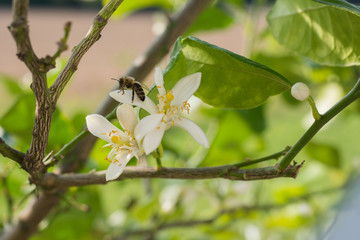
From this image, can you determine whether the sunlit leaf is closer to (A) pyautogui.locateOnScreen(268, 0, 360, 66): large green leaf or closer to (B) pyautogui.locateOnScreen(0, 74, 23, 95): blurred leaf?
(A) pyautogui.locateOnScreen(268, 0, 360, 66): large green leaf

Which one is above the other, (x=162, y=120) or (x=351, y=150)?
(x=351, y=150)

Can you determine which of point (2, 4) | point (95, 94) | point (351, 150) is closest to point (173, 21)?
point (351, 150)

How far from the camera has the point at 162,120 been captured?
8.2 inches

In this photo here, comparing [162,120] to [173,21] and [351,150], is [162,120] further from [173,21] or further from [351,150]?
[351,150]

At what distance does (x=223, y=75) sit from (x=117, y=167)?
0.07 m

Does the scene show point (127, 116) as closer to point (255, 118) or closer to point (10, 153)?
point (10, 153)

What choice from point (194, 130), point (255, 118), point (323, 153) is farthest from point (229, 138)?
point (194, 130)

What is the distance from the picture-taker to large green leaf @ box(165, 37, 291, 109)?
0.21 metres

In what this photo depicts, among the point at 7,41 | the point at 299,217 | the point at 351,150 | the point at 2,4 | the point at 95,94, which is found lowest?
the point at 299,217

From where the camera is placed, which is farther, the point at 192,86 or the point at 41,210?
the point at 41,210

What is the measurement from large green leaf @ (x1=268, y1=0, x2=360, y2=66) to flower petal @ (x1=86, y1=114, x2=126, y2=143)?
0.40 feet

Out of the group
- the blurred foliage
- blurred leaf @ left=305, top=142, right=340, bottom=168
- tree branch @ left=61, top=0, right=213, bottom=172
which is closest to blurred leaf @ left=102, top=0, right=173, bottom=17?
the blurred foliage

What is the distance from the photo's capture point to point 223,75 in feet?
0.75

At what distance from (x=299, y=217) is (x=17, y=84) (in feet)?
1.21
